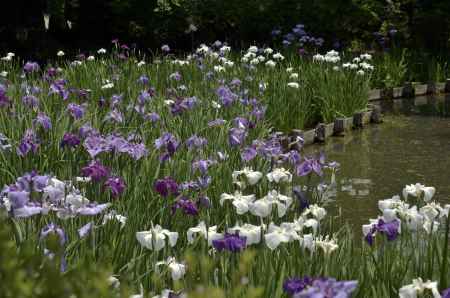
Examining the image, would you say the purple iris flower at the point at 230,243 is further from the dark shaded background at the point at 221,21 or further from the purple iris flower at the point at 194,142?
the dark shaded background at the point at 221,21

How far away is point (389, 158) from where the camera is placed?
21.3 ft

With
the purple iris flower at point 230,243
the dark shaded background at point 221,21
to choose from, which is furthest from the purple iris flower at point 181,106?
the dark shaded background at point 221,21

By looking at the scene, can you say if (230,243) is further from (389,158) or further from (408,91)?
(408,91)

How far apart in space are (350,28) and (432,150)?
6504 mm

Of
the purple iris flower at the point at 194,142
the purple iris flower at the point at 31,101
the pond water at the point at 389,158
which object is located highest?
the purple iris flower at the point at 31,101

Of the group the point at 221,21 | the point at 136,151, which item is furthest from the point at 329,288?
the point at 221,21

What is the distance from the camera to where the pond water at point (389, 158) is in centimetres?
517

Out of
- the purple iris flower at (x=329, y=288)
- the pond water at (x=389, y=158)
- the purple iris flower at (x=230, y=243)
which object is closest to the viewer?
the purple iris flower at (x=329, y=288)

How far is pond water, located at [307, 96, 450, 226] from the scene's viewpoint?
5.17 m

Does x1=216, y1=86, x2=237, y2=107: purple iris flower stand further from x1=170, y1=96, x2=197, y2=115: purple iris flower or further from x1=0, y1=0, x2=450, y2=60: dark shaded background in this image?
x1=0, y1=0, x2=450, y2=60: dark shaded background

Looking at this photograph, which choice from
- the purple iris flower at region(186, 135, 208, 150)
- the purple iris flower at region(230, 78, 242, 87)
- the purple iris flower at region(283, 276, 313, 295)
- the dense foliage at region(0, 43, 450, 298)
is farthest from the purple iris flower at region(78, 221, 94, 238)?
the purple iris flower at region(230, 78, 242, 87)

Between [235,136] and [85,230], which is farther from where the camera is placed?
[235,136]

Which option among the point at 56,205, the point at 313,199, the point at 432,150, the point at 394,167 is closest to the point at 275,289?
the point at 56,205

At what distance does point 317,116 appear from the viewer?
8.04 metres
